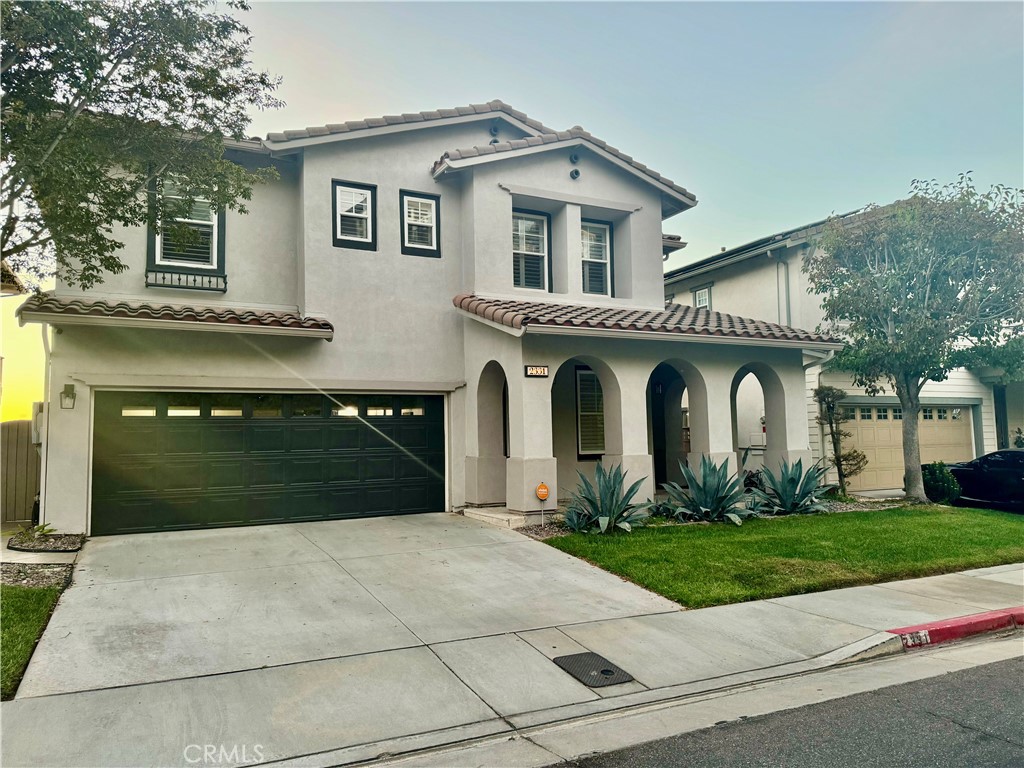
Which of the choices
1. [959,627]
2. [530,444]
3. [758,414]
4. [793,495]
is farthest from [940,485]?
[530,444]

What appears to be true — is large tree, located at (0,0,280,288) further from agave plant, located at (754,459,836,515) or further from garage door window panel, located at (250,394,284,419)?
agave plant, located at (754,459,836,515)

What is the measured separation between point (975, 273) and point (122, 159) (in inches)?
598

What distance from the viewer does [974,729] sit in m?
4.44

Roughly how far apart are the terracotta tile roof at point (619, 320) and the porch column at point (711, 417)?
0.91 meters

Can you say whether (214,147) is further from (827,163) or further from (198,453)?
(827,163)

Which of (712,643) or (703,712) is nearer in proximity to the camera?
(703,712)

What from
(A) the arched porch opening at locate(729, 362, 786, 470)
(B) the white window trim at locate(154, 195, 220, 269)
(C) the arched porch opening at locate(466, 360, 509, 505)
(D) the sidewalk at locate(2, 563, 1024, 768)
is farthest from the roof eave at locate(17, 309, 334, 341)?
(A) the arched porch opening at locate(729, 362, 786, 470)

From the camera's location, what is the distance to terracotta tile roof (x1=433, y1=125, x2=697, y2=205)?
12.9m

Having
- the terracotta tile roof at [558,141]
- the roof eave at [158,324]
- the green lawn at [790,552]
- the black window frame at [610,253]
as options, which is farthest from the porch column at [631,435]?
the roof eave at [158,324]

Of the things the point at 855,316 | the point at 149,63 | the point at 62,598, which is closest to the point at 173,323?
the point at 149,63

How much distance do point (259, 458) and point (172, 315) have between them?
273 cm

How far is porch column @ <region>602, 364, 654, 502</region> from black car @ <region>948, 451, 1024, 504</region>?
8033 millimetres

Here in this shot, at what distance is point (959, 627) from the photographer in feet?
22.4

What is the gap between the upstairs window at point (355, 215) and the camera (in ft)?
41.1
